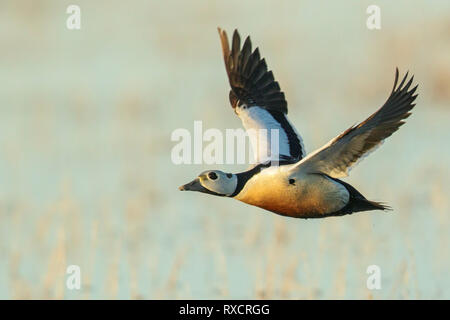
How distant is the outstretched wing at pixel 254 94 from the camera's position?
10047 mm

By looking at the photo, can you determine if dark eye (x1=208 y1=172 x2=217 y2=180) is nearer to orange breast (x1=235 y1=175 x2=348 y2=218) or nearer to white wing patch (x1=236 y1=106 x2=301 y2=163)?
orange breast (x1=235 y1=175 x2=348 y2=218)

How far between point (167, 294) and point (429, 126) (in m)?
4.10

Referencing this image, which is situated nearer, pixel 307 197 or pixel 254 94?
pixel 307 197

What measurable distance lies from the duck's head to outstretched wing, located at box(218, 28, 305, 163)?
0.66 m

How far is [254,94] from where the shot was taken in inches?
404

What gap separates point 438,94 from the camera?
44.3 feet

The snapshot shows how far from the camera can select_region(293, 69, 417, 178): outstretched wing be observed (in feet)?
28.9

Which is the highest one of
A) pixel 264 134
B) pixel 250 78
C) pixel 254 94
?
pixel 250 78

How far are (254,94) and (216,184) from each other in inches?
43.5

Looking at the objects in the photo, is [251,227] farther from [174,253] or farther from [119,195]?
[119,195]

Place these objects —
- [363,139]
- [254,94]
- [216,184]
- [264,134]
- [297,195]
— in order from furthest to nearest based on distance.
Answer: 1. [254,94]
2. [264,134]
3. [216,184]
4. [297,195]
5. [363,139]

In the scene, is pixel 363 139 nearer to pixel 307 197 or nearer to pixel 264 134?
pixel 307 197

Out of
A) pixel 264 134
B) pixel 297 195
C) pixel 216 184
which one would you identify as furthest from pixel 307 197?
pixel 264 134
